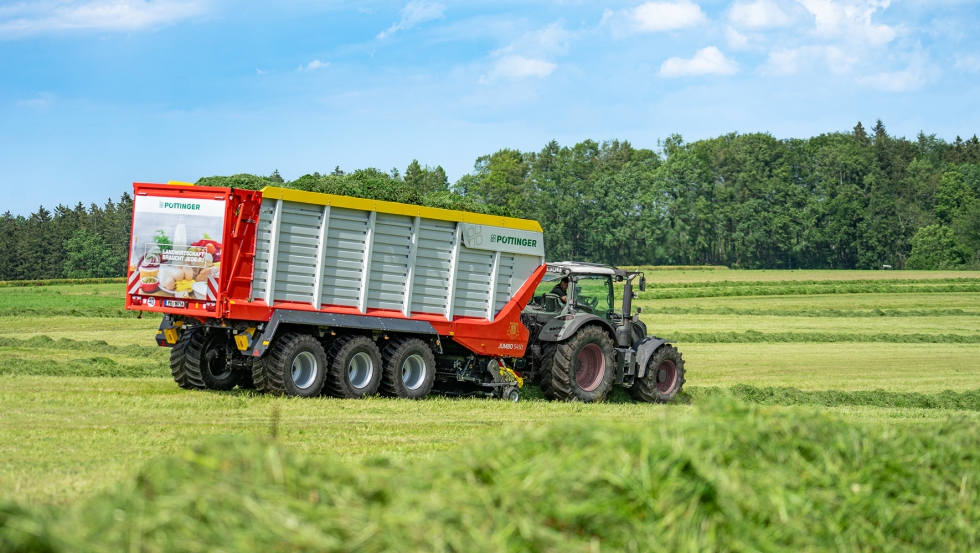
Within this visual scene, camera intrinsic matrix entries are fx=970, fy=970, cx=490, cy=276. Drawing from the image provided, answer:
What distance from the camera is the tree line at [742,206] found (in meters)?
92.8

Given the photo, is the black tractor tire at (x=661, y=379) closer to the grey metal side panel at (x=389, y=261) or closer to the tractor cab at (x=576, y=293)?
the tractor cab at (x=576, y=293)

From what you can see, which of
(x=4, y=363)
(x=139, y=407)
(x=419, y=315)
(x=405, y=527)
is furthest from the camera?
(x=4, y=363)

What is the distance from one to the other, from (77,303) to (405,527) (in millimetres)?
35201

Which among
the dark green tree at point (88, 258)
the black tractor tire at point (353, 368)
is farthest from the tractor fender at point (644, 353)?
the dark green tree at point (88, 258)

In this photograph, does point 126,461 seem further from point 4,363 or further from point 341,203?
point 4,363

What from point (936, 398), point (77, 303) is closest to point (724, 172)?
point (77, 303)

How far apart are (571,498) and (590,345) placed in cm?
1225

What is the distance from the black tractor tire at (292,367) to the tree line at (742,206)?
69274 mm

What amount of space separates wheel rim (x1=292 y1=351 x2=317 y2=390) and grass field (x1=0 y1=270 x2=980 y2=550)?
68cm

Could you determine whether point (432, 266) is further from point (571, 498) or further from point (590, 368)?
point (571, 498)

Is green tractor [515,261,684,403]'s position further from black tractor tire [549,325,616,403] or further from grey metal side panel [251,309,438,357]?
grey metal side panel [251,309,438,357]

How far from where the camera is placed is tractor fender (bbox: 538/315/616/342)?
15.8m

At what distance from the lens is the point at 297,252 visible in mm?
13680

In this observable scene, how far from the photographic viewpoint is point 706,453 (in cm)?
451
